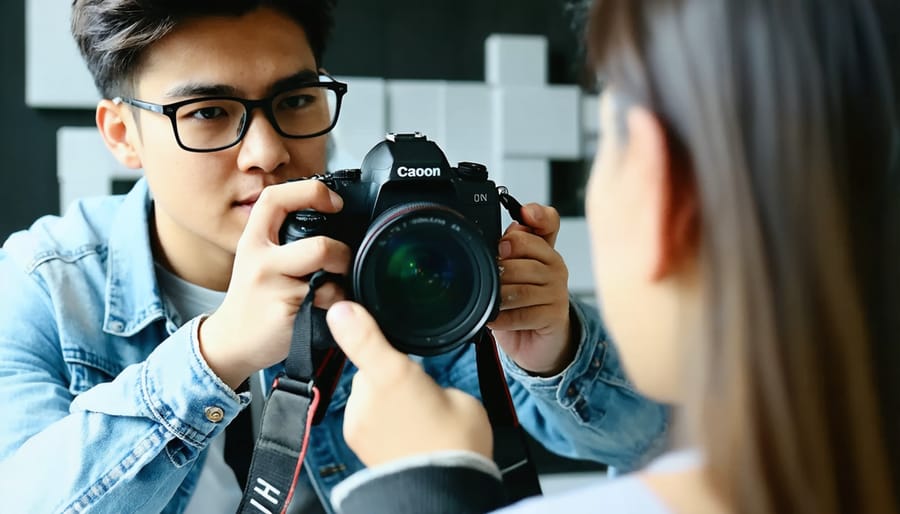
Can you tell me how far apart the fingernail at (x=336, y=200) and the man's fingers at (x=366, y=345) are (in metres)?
0.16

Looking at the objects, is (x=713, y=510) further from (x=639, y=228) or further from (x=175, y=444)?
(x=175, y=444)

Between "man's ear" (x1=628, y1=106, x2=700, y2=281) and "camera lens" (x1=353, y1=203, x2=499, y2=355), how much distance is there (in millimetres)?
193

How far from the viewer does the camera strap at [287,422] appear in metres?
0.59

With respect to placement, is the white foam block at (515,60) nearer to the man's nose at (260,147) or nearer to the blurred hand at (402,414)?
the man's nose at (260,147)

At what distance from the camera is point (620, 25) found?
38 cm

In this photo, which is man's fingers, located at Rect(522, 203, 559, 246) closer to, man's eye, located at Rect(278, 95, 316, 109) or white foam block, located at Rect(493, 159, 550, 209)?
man's eye, located at Rect(278, 95, 316, 109)

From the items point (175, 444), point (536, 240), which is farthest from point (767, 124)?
point (175, 444)

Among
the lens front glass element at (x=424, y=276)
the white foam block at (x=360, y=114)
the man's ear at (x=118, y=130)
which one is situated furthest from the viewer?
the white foam block at (x=360, y=114)

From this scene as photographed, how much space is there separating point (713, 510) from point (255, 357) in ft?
1.26

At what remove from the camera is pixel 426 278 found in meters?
0.57

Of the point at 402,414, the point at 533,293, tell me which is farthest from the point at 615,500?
the point at 533,293

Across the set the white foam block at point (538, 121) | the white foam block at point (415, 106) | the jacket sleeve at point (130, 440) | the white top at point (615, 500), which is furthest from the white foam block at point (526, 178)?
the white top at point (615, 500)

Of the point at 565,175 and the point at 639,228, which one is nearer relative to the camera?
the point at 639,228

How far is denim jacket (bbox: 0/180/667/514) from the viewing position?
0.68 m
